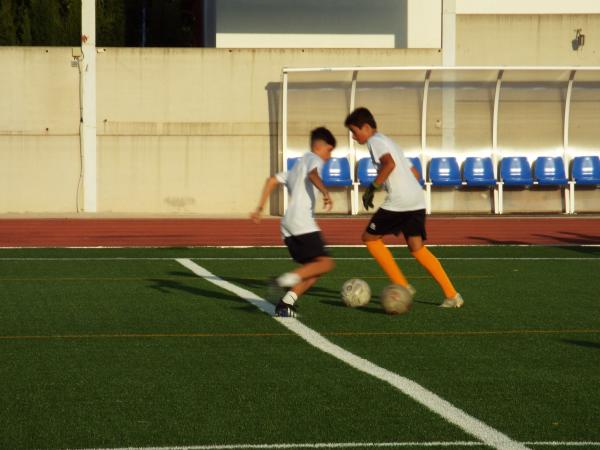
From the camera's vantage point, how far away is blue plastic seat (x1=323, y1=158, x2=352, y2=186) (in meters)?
28.2

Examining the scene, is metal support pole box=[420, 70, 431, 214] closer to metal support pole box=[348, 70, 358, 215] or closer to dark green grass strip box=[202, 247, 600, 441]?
metal support pole box=[348, 70, 358, 215]

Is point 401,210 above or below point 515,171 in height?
below

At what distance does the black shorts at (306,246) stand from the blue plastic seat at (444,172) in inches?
689

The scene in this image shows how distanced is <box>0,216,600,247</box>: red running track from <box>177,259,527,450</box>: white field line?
9453 mm

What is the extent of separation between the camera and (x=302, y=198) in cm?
1097

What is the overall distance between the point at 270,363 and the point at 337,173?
65.5 feet

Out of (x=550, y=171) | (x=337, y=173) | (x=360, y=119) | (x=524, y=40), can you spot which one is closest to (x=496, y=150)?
(x=550, y=171)

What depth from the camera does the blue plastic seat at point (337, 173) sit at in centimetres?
2823

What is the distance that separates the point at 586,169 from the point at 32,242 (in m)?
13.6

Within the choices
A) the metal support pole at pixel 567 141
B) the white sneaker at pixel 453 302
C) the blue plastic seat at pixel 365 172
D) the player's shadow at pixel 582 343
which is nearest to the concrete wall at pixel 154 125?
the blue plastic seat at pixel 365 172

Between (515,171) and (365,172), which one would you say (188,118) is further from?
(515,171)

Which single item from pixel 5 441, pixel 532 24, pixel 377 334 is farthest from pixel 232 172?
pixel 5 441

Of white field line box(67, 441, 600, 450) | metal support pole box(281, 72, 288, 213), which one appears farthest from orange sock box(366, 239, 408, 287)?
metal support pole box(281, 72, 288, 213)

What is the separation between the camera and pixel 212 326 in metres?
10.6
